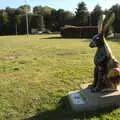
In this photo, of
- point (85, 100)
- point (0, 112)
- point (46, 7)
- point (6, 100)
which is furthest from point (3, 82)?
point (46, 7)

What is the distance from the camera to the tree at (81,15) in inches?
2662

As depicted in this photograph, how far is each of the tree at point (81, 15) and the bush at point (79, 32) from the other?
81.8 feet

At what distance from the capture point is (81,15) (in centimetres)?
6838

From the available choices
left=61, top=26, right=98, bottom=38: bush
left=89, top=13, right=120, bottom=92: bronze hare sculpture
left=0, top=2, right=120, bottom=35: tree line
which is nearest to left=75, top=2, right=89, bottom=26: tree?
left=0, top=2, right=120, bottom=35: tree line

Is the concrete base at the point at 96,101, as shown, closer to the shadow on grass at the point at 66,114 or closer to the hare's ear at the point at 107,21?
the shadow on grass at the point at 66,114

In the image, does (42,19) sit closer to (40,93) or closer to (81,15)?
(81,15)

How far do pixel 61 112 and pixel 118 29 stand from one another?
41.0 m

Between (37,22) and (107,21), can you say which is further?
(37,22)

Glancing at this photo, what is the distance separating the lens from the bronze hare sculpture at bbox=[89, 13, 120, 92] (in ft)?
18.2

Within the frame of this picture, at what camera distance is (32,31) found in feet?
243

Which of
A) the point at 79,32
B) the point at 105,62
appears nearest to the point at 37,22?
the point at 79,32

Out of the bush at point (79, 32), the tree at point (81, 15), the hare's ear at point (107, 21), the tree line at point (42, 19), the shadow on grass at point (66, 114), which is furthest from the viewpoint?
the tree line at point (42, 19)

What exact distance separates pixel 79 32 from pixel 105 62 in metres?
36.6

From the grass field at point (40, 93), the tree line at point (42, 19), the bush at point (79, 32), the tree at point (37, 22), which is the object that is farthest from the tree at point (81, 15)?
the grass field at point (40, 93)
